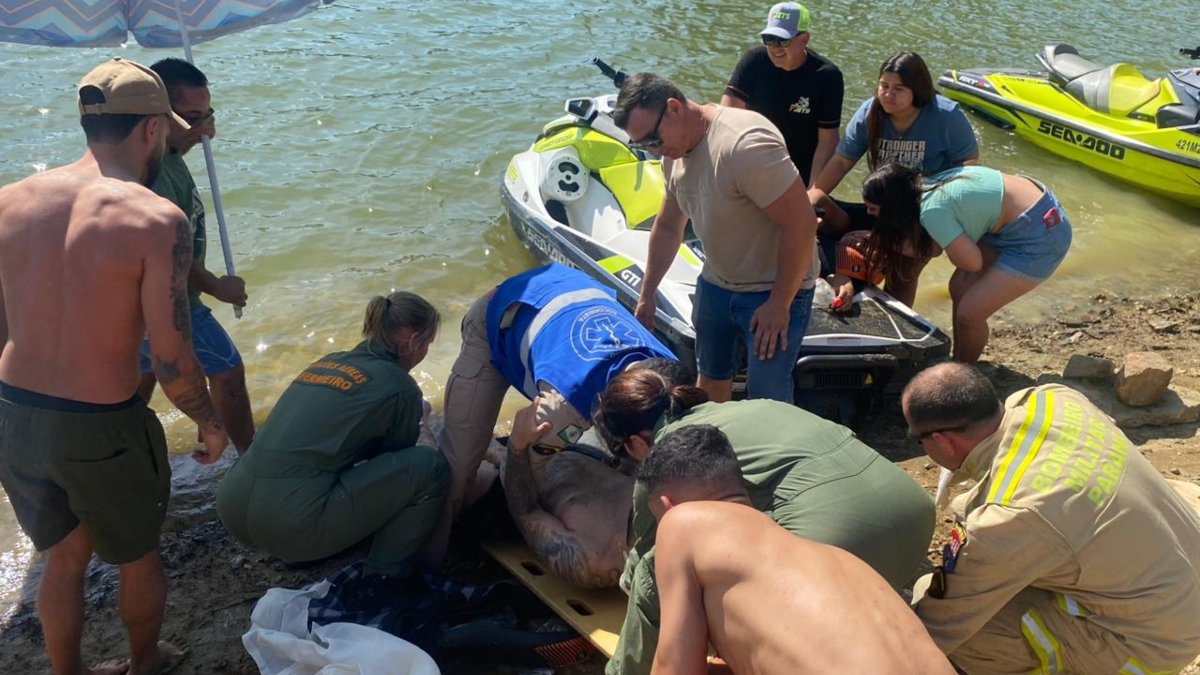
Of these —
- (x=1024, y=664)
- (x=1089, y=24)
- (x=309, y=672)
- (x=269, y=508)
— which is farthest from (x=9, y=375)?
(x=1089, y=24)

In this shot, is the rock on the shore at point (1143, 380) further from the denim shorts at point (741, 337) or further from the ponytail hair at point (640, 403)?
the ponytail hair at point (640, 403)

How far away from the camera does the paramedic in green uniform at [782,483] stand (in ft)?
10.1

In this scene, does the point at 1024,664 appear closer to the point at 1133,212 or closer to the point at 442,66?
the point at 1133,212

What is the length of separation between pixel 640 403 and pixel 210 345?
2.41 meters

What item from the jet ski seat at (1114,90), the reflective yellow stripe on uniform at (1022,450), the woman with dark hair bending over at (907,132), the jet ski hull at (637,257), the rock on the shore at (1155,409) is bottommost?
the rock on the shore at (1155,409)

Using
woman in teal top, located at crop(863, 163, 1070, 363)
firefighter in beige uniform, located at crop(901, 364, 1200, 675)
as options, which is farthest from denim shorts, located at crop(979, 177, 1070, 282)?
firefighter in beige uniform, located at crop(901, 364, 1200, 675)

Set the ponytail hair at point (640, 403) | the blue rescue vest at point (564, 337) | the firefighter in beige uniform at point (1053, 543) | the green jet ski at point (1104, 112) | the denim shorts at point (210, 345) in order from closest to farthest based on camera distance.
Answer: the firefighter in beige uniform at point (1053, 543), the ponytail hair at point (640, 403), the blue rescue vest at point (564, 337), the denim shorts at point (210, 345), the green jet ski at point (1104, 112)

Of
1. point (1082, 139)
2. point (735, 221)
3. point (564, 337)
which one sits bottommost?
point (1082, 139)

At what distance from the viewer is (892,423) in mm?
5797

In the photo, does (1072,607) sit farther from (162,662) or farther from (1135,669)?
(162,662)

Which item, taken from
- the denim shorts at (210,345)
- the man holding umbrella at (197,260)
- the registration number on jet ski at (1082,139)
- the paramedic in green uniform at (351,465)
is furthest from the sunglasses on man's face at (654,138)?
the registration number on jet ski at (1082,139)

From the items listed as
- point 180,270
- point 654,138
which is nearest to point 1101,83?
point 654,138

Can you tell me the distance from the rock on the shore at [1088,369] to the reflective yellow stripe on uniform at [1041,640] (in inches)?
118

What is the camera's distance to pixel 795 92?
239 inches
